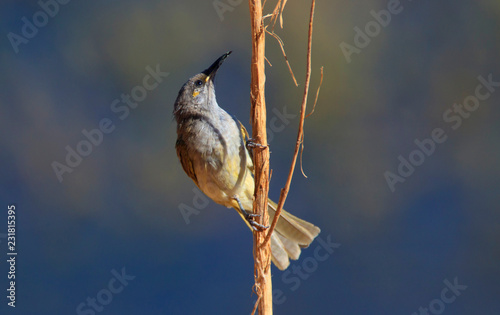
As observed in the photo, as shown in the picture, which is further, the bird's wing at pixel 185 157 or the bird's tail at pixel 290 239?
the bird's wing at pixel 185 157

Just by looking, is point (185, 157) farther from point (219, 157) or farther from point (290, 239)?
point (290, 239)

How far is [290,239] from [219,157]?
0.34 meters

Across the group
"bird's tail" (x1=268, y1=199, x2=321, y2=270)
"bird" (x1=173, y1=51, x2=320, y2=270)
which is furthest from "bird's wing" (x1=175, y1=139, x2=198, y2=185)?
"bird's tail" (x1=268, y1=199, x2=321, y2=270)

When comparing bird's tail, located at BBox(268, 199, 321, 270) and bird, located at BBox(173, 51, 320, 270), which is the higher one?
bird, located at BBox(173, 51, 320, 270)

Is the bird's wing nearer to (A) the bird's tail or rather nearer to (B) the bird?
(B) the bird

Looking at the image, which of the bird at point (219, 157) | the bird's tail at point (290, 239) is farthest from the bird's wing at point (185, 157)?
the bird's tail at point (290, 239)

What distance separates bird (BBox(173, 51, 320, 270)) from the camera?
1537 millimetres

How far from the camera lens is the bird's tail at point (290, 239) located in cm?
152

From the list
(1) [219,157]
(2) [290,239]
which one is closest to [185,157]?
(1) [219,157]

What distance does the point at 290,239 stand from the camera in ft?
5.07

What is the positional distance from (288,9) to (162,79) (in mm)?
717

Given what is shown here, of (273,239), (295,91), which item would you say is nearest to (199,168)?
(273,239)

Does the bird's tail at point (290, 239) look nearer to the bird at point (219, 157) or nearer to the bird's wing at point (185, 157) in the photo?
the bird at point (219, 157)

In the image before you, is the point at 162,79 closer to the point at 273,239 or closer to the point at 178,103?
the point at 178,103
